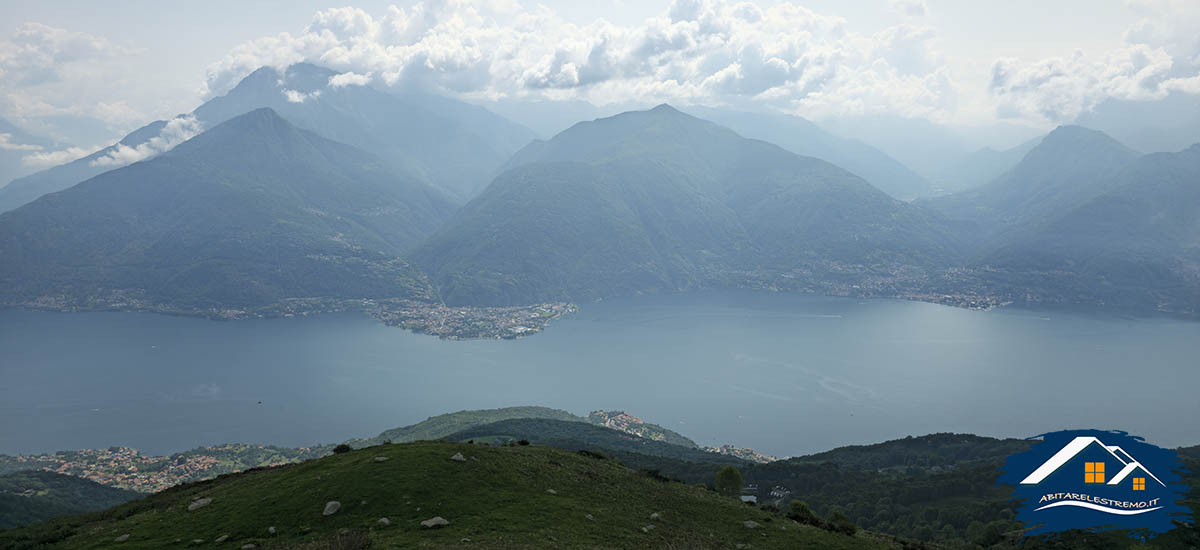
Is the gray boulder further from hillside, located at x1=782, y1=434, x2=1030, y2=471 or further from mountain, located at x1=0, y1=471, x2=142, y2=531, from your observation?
hillside, located at x1=782, y1=434, x2=1030, y2=471

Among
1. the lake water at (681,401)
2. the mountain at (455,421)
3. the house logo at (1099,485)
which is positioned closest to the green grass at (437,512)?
the house logo at (1099,485)

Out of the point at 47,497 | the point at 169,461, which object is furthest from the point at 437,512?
the point at 169,461

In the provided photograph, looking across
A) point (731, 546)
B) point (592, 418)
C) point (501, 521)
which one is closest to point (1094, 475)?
point (731, 546)

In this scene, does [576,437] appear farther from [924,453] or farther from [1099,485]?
[1099,485]

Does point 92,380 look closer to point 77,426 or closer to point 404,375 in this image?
point 77,426

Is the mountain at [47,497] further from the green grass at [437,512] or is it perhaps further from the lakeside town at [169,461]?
the green grass at [437,512]

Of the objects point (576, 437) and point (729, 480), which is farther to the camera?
point (576, 437)

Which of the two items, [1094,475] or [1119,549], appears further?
[1119,549]
